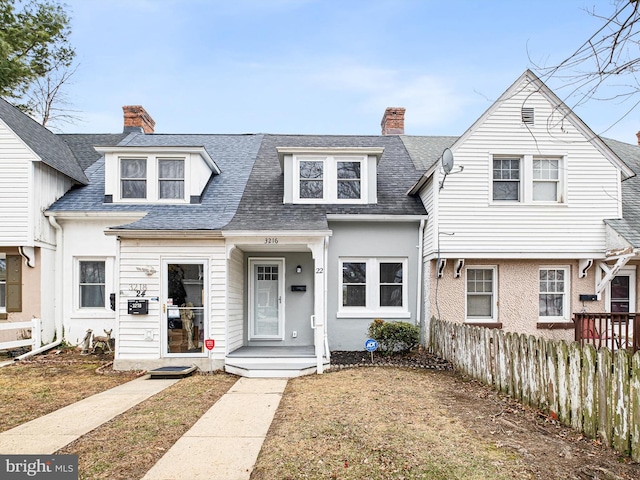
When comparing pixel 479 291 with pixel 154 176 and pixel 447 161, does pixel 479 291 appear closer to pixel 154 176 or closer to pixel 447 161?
pixel 447 161

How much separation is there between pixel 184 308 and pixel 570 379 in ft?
26.0

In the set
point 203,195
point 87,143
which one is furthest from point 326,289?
point 87,143

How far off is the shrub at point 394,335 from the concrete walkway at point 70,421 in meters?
4.91

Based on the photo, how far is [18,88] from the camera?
2242 centimetres

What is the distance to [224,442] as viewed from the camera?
18.7ft

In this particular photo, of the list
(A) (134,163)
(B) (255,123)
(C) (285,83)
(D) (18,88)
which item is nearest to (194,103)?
(B) (255,123)

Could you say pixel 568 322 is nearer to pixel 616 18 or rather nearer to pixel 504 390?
pixel 504 390

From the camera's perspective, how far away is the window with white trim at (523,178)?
39.0 ft

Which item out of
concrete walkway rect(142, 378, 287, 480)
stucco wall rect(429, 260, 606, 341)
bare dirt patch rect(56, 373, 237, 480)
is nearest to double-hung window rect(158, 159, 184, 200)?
bare dirt patch rect(56, 373, 237, 480)

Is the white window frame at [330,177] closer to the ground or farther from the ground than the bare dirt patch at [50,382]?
farther from the ground

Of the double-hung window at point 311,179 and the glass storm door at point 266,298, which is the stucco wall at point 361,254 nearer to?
the double-hung window at point 311,179

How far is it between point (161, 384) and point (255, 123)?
42.0ft

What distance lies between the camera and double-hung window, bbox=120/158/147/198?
42.3 feet

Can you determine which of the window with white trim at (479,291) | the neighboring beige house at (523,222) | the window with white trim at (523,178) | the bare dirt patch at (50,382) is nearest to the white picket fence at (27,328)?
the bare dirt patch at (50,382)
